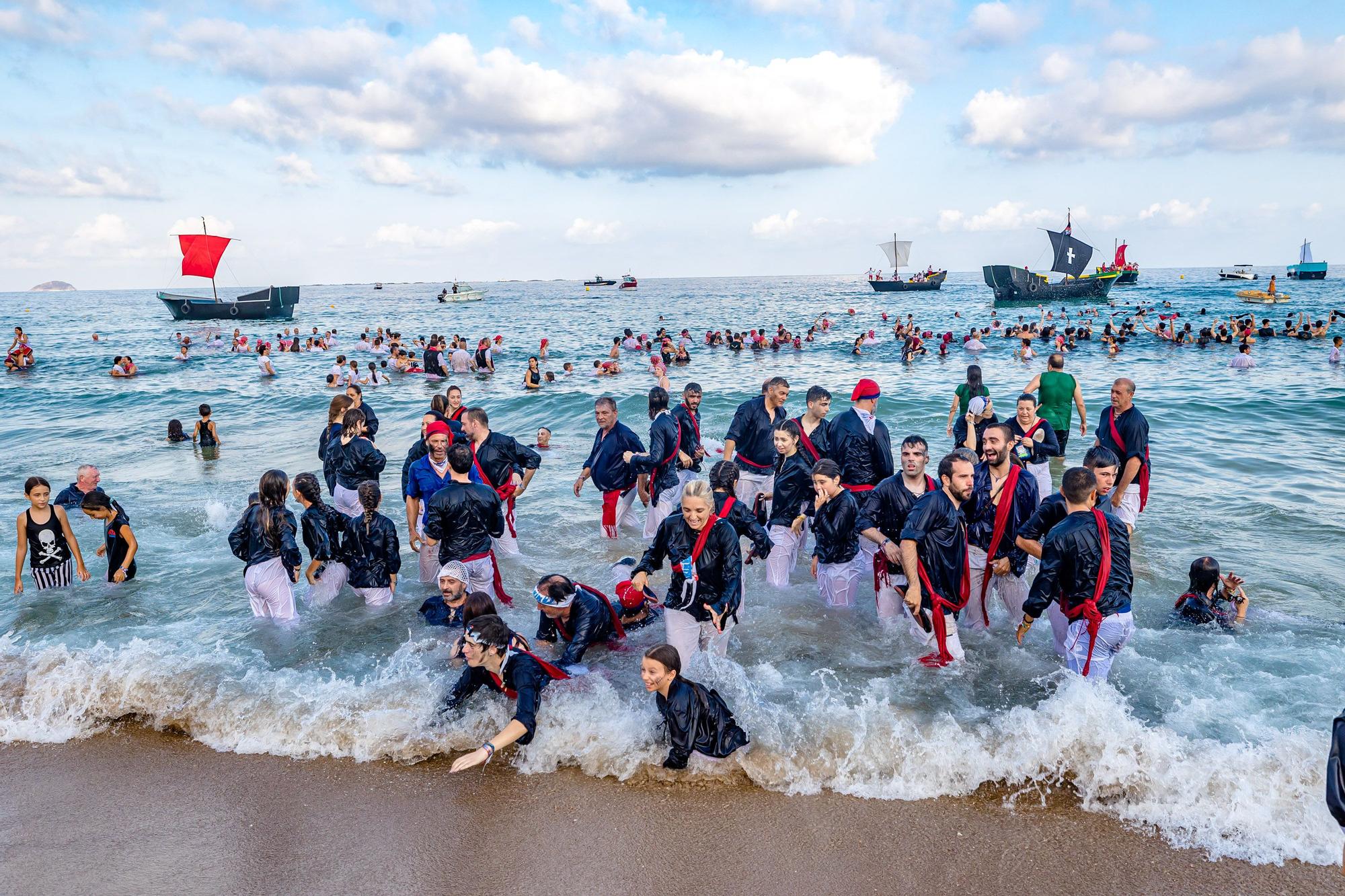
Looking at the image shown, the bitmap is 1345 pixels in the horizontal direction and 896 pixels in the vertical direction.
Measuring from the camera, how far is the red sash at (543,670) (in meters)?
5.04

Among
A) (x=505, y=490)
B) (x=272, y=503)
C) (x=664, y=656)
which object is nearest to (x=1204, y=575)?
(x=664, y=656)

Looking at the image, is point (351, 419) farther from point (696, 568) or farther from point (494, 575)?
point (696, 568)

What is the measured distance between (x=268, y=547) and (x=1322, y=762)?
26.9 ft

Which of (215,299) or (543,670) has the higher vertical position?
(215,299)

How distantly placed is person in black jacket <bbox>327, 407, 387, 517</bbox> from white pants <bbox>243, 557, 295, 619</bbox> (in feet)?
3.99

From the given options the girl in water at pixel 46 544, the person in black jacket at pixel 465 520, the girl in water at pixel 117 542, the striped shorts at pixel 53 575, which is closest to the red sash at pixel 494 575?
the person in black jacket at pixel 465 520

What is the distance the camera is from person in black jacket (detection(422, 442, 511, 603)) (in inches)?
269

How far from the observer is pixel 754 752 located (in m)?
5.12

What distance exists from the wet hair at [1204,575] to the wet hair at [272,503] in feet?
26.3

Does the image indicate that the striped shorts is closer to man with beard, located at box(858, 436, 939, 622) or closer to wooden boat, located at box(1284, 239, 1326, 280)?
man with beard, located at box(858, 436, 939, 622)

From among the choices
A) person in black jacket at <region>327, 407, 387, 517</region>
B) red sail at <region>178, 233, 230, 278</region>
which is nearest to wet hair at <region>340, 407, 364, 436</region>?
person in black jacket at <region>327, 407, 387, 517</region>

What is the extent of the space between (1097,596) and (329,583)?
6.88 m

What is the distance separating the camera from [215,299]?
57906 mm

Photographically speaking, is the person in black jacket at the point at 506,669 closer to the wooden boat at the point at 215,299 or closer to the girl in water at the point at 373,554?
the girl in water at the point at 373,554
